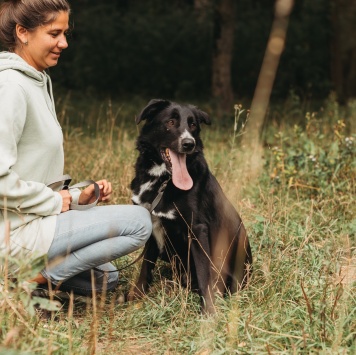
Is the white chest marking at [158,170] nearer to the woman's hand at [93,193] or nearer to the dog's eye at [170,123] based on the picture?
the dog's eye at [170,123]

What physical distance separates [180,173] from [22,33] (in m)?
1.16

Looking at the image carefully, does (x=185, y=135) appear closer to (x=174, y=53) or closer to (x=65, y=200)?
(x=65, y=200)

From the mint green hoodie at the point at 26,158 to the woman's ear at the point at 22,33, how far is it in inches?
3.5

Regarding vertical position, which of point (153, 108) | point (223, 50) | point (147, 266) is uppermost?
point (153, 108)

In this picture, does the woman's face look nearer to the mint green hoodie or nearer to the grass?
the mint green hoodie

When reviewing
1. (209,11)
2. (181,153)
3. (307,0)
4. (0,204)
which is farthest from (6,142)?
(307,0)

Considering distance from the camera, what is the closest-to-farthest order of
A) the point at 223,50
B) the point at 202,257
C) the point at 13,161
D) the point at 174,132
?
the point at 13,161 < the point at 202,257 < the point at 174,132 < the point at 223,50

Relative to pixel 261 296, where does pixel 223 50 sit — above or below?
above

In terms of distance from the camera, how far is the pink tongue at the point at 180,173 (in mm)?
3330

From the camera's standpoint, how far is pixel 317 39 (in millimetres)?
16328

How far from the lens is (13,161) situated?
267 cm

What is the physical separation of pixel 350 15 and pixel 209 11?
401 cm

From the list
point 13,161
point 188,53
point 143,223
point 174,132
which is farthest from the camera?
point 188,53

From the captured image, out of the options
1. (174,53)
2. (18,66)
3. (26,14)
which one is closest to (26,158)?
(18,66)
